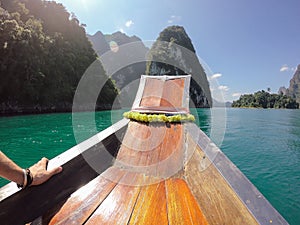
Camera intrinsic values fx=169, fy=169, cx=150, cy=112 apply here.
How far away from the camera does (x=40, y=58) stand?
77.0ft

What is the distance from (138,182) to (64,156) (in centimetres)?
70

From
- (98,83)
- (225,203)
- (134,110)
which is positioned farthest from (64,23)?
(225,203)

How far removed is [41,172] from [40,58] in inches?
1094

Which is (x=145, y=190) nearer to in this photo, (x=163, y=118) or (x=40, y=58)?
(x=163, y=118)

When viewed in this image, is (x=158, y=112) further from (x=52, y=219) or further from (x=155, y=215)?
(x=52, y=219)

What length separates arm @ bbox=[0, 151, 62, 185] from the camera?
901 millimetres

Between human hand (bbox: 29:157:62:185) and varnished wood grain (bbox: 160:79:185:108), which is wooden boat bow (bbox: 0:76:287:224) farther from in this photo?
varnished wood grain (bbox: 160:79:185:108)

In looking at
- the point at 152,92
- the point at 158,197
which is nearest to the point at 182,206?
the point at 158,197

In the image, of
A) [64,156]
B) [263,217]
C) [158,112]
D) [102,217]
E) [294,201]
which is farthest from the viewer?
[294,201]

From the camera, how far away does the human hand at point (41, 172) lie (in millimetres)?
1077

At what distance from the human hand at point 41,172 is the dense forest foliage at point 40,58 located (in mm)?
22832

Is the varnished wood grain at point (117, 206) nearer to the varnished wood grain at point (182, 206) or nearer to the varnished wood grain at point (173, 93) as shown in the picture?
the varnished wood grain at point (182, 206)

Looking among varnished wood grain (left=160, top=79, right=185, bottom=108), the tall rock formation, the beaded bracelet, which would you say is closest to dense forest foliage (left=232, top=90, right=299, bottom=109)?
the tall rock formation

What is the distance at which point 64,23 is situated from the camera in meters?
35.2
